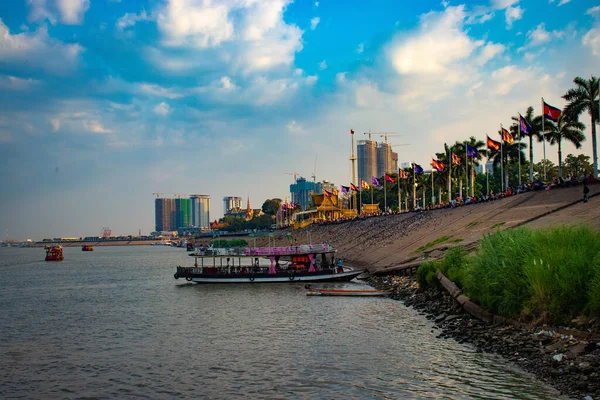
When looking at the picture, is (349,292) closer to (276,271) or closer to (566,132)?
(276,271)

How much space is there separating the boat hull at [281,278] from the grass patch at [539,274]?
Answer: 2657 centimetres

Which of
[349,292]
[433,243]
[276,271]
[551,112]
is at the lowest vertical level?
[349,292]

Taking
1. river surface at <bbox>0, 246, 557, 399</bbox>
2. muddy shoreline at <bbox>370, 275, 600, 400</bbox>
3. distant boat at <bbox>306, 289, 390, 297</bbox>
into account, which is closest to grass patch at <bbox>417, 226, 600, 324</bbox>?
muddy shoreline at <bbox>370, 275, 600, 400</bbox>

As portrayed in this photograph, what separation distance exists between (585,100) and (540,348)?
47.2 m

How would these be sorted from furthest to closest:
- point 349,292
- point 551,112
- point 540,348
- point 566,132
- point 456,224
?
1. point 566,132
2. point 456,224
3. point 551,112
4. point 349,292
5. point 540,348

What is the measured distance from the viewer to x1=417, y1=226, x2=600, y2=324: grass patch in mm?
19641

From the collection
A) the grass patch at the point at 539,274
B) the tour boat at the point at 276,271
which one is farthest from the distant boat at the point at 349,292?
the grass patch at the point at 539,274

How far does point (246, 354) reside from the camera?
79.9ft

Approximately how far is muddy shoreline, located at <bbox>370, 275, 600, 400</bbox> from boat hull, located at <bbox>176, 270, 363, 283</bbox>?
24.1m

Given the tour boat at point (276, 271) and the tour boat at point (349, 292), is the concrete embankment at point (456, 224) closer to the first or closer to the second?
the tour boat at point (276, 271)

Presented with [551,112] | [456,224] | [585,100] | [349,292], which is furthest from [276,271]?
[585,100]

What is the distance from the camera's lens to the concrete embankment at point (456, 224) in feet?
147

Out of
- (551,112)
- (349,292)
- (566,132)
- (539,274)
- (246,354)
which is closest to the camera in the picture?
(539,274)

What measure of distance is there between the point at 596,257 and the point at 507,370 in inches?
207
